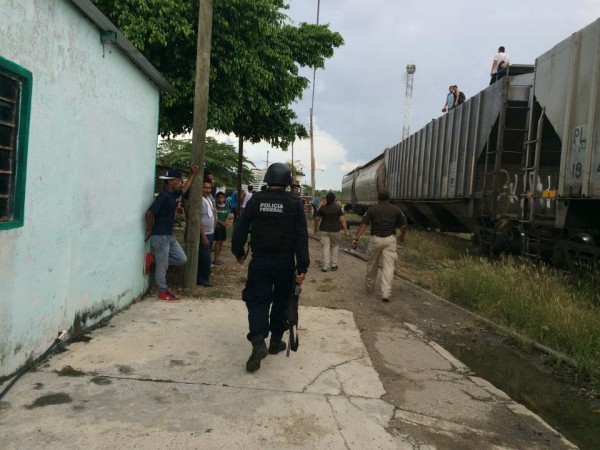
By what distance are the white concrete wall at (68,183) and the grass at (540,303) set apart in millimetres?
4598

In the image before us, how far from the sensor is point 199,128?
6535mm

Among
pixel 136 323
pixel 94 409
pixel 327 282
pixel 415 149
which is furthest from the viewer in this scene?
pixel 415 149

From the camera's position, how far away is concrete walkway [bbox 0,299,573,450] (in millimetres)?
2824

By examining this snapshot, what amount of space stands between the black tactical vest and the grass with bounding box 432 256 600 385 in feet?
9.66

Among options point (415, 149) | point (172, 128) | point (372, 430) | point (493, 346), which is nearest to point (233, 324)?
point (372, 430)

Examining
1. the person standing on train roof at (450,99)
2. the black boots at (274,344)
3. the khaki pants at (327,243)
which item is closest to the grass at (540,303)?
the khaki pants at (327,243)

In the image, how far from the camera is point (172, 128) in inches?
410

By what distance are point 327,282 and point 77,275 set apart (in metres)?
4.81

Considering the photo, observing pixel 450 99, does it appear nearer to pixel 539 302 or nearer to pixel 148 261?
pixel 539 302

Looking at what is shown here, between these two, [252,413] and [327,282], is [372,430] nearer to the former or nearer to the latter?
[252,413]

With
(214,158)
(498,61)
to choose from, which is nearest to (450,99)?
(498,61)

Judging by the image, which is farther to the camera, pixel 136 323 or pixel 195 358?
pixel 136 323

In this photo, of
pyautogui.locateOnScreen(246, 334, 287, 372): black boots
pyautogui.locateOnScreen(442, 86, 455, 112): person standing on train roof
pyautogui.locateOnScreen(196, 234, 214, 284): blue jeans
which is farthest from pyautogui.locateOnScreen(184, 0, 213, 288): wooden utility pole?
pyautogui.locateOnScreen(442, 86, 455, 112): person standing on train roof

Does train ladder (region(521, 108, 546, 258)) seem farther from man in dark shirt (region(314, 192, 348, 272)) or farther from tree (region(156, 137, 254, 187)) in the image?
tree (region(156, 137, 254, 187))
